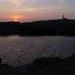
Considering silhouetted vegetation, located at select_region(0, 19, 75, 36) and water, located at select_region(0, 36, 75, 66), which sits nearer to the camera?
water, located at select_region(0, 36, 75, 66)

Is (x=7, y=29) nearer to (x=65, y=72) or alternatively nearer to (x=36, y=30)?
(x=36, y=30)

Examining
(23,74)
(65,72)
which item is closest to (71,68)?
(65,72)

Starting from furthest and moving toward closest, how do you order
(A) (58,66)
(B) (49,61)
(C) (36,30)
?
1. (C) (36,30)
2. (B) (49,61)
3. (A) (58,66)

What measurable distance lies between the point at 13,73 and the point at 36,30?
111 m

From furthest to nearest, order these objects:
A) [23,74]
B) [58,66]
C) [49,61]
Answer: [49,61] < [58,66] < [23,74]

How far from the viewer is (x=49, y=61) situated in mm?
15570

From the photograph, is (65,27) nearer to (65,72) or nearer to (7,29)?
(7,29)

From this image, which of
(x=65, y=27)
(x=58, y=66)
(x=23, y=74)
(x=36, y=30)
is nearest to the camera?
(x=23, y=74)

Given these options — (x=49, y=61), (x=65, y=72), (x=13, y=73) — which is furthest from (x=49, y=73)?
(x=49, y=61)

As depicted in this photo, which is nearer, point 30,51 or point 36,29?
point 30,51

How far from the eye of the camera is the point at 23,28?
127375 millimetres

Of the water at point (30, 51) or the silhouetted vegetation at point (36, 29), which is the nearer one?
the water at point (30, 51)

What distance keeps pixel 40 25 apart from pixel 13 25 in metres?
12.2

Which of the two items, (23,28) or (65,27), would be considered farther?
(23,28)
